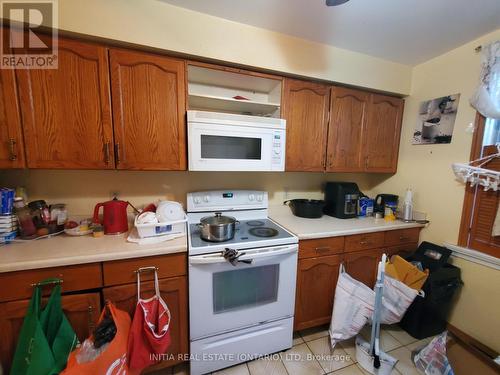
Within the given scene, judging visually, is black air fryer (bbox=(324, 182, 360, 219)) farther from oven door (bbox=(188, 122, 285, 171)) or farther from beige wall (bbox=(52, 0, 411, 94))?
beige wall (bbox=(52, 0, 411, 94))

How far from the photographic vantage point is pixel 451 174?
160 cm

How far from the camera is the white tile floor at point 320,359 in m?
1.30

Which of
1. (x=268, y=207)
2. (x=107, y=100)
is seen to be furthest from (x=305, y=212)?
(x=107, y=100)

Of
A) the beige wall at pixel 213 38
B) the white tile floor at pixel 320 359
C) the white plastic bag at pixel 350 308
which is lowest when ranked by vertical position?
the white tile floor at pixel 320 359

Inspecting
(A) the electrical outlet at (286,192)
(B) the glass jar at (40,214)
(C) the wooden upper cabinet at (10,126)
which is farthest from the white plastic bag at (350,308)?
(C) the wooden upper cabinet at (10,126)

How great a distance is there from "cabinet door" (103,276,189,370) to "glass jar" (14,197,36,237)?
0.61 meters

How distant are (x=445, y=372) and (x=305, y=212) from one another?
129cm

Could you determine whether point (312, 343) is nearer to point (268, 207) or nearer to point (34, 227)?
point (268, 207)

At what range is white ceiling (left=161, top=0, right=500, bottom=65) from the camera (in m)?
1.13

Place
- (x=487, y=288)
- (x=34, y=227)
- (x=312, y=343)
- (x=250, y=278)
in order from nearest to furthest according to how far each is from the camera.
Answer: (x=34, y=227), (x=250, y=278), (x=487, y=288), (x=312, y=343)

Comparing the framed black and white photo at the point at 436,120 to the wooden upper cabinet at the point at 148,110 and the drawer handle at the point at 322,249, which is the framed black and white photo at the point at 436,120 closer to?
the drawer handle at the point at 322,249

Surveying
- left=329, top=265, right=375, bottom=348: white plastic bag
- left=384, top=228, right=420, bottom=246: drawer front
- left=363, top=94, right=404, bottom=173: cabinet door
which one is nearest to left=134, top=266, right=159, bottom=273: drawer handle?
left=329, top=265, right=375, bottom=348: white plastic bag

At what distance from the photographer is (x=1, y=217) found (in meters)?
1.08

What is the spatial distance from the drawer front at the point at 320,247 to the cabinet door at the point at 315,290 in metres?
0.04
